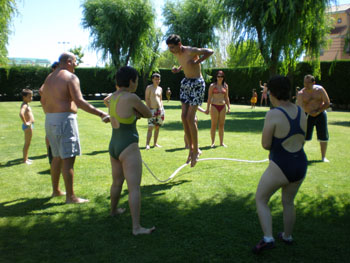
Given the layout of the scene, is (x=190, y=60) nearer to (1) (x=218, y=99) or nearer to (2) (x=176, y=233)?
(2) (x=176, y=233)

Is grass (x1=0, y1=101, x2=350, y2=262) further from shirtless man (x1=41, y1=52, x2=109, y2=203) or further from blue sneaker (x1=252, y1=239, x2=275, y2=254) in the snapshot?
shirtless man (x1=41, y1=52, x2=109, y2=203)

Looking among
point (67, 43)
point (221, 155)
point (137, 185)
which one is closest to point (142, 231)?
point (137, 185)

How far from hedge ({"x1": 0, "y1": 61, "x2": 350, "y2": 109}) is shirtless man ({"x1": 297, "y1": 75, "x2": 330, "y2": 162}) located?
819 inches

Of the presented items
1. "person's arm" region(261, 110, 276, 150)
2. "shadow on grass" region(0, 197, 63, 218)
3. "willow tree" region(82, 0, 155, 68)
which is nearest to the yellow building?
"person's arm" region(261, 110, 276, 150)

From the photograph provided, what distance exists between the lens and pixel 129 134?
150 inches

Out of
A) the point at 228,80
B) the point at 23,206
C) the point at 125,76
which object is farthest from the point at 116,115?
the point at 228,80

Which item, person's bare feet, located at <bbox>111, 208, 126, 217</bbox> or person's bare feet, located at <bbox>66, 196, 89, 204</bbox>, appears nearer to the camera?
person's bare feet, located at <bbox>111, 208, 126, 217</bbox>

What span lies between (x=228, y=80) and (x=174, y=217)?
109ft

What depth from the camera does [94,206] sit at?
479 centimetres

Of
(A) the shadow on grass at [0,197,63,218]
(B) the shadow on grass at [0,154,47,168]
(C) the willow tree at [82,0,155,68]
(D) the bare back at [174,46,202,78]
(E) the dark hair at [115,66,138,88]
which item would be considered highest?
(C) the willow tree at [82,0,155,68]

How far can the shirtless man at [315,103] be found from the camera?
730cm

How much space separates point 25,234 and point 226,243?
7.69 feet

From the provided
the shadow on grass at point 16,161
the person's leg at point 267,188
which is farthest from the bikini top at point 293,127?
the shadow on grass at point 16,161

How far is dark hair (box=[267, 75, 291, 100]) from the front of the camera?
326 cm
